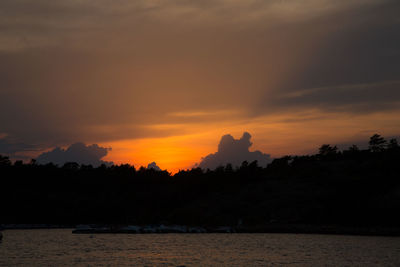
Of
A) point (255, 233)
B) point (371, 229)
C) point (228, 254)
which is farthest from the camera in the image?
point (255, 233)

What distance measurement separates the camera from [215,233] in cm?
16575

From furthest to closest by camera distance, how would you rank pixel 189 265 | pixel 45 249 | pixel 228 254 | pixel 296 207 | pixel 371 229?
1. pixel 296 207
2. pixel 371 229
3. pixel 45 249
4. pixel 228 254
5. pixel 189 265

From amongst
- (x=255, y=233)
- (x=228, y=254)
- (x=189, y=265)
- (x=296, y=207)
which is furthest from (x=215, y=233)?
(x=189, y=265)

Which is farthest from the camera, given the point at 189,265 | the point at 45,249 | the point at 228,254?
the point at 45,249

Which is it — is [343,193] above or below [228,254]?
above

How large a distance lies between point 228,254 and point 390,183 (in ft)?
422

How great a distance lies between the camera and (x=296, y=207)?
19312 cm

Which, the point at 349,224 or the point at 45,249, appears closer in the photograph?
the point at 45,249

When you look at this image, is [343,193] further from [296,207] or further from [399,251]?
[399,251]

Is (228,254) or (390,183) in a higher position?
(390,183)

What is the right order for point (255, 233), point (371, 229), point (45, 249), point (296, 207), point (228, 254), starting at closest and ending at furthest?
point (228, 254), point (45, 249), point (371, 229), point (255, 233), point (296, 207)

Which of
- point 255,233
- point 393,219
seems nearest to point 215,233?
point 255,233

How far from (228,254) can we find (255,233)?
75131 millimetres

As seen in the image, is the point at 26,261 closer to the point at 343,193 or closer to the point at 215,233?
the point at 215,233
